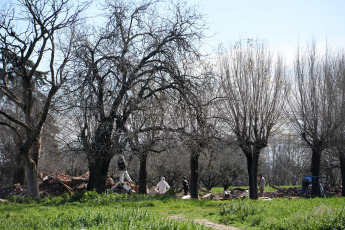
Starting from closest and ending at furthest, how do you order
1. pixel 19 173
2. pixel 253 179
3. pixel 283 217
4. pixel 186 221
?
pixel 186 221 < pixel 283 217 < pixel 253 179 < pixel 19 173

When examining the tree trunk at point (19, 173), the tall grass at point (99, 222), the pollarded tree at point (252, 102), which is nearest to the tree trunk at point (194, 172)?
the pollarded tree at point (252, 102)

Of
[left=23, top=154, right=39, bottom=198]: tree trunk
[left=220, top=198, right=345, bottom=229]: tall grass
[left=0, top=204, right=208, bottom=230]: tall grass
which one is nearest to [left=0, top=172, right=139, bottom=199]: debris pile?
[left=23, top=154, right=39, bottom=198]: tree trunk

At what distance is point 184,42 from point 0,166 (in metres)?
25.2

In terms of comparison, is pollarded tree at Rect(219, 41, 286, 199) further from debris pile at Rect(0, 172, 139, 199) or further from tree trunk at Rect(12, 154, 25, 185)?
tree trunk at Rect(12, 154, 25, 185)

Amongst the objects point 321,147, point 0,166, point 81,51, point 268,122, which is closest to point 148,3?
point 81,51

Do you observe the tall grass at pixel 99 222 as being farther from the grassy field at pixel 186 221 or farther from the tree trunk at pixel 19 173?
the tree trunk at pixel 19 173

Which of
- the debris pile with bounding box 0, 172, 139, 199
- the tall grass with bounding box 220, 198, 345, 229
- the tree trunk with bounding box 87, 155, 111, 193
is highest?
the tree trunk with bounding box 87, 155, 111, 193

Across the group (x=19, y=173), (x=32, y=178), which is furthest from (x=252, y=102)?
(x=19, y=173)

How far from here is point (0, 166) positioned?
32469 mm

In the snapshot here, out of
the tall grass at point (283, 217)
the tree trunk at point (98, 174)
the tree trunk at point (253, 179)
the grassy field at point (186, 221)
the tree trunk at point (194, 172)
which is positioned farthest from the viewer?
the tree trunk at point (253, 179)

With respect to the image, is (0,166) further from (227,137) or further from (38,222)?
(38,222)

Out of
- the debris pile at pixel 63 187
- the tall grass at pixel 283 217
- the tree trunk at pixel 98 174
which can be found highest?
the tree trunk at pixel 98 174

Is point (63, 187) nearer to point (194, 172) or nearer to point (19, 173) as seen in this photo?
point (194, 172)

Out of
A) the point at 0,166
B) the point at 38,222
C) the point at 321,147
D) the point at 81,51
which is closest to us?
the point at 38,222
